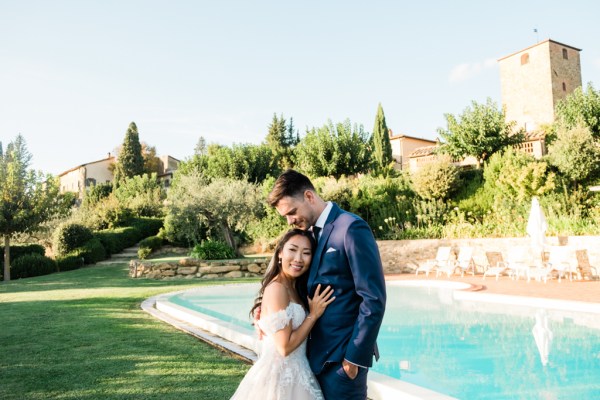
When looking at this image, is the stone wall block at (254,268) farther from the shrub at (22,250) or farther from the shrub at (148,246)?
the shrub at (22,250)

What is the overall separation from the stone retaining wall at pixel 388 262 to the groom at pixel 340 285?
14857mm

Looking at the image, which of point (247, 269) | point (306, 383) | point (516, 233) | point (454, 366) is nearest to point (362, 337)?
point (306, 383)

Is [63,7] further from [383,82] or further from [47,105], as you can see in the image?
[383,82]

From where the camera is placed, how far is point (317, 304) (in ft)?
7.37

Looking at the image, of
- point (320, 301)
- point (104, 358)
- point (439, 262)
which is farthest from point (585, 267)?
point (320, 301)

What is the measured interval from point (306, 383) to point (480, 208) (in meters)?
19.6

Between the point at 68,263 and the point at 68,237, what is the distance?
1797 mm

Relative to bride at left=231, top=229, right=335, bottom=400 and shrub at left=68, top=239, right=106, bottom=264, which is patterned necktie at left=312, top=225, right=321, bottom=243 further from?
shrub at left=68, top=239, right=106, bottom=264

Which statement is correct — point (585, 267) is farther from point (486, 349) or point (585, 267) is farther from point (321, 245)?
point (321, 245)

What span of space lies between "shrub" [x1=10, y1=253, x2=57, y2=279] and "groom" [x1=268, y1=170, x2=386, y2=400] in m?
21.9

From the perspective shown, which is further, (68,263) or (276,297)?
(68,263)

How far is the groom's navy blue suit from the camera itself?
6.69 ft

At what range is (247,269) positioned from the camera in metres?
17.2

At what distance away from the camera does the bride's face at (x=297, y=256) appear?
7.86 feet
